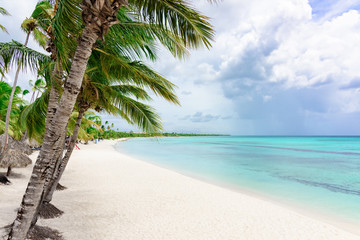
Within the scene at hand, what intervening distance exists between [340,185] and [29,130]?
15.6m

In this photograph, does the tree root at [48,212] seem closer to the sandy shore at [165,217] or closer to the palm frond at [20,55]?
the sandy shore at [165,217]

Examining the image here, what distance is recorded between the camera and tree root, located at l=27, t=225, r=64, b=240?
3778 millimetres

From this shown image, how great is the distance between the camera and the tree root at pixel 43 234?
3.78 meters

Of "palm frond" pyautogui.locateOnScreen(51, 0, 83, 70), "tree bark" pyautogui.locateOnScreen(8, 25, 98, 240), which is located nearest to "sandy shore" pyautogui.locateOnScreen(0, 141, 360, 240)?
"tree bark" pyautogui.locateOnScreen(8, 25, 98, 240)

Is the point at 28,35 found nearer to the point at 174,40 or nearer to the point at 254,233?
the point at 174,40

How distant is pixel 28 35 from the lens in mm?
8250

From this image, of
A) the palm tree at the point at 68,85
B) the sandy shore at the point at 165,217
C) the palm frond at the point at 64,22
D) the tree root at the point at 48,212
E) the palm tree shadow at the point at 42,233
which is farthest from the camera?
the tree root at the point at 48,212

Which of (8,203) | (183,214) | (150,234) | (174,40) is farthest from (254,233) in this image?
(8,203)

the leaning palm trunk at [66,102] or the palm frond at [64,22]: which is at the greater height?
the palm frond at [64,22]

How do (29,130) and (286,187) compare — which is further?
(286,187)

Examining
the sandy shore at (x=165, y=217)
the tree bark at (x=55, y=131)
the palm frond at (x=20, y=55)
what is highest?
the palm frond at (x=20, y=55)

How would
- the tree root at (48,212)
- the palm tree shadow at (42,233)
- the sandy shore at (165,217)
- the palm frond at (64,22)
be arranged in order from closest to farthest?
the palm frond at (64,22) < the palm tree shadow at (42,233) < the sandy shore at (165,217) < the tree root at (48,212)

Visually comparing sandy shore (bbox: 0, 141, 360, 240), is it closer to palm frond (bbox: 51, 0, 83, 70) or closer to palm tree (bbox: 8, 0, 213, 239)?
palm tree (bbox: 8, 0, 213, 239)

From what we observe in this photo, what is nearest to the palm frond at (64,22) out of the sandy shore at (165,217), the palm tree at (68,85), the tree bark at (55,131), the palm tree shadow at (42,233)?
the palm tree at (68,85)
